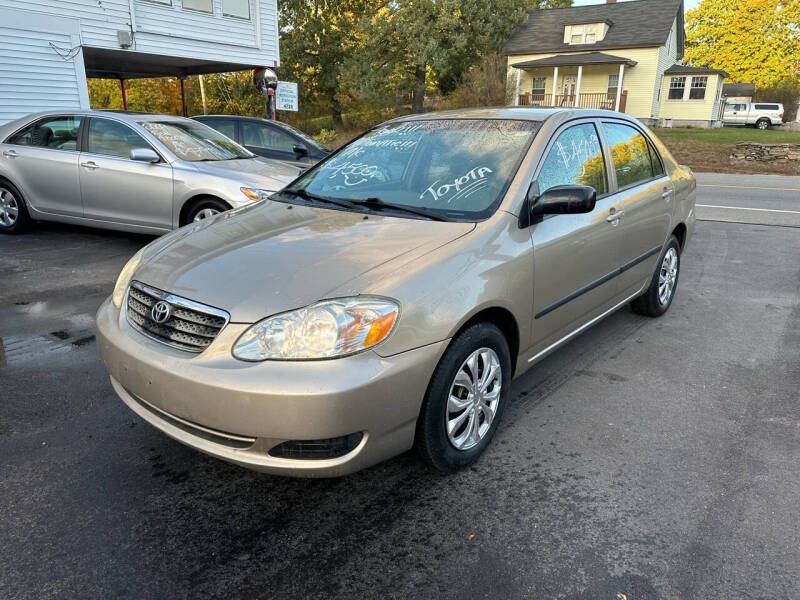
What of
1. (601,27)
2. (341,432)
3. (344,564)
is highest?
(601,27)

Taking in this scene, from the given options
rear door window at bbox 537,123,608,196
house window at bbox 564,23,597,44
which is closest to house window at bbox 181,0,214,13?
rear door window at bbox 537,123,608,196

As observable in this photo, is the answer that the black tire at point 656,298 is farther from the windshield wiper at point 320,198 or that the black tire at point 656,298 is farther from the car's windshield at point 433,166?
the windshield wiper at point 320,198

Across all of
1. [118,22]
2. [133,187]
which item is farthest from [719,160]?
[133,187]

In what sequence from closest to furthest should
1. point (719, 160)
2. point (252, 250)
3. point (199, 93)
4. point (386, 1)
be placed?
point (252, 250) < point (719, 160) < point (199, 93) < point (386, 1)

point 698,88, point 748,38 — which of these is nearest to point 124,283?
point 698,88

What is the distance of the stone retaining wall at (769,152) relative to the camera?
2020 cm

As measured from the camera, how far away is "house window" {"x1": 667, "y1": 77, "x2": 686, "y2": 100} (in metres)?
37.9

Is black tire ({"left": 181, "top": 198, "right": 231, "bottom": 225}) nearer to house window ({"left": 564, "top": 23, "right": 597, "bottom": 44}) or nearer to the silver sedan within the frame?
the silver sedan

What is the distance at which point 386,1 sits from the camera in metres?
35.8

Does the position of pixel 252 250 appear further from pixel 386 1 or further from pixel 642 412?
pixel 386 1

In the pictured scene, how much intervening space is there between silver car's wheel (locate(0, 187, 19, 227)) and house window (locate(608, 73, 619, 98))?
34500mm

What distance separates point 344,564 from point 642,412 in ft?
6.63

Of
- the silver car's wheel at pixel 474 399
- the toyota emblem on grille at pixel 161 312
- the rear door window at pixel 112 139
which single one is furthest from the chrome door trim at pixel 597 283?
the rear door window at pixel 112 139

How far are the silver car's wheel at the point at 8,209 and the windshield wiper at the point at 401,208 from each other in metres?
6.18
